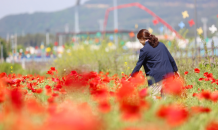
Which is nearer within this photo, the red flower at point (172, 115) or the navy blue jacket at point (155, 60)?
the red flower at point (172, 115)

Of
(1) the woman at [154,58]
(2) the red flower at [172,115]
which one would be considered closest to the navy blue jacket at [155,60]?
(1) the woman at [154,58]

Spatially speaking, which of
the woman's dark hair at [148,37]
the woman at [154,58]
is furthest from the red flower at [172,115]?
the woman's dark hair at [148,37]

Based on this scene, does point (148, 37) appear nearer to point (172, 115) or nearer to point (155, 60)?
point (155, 60)

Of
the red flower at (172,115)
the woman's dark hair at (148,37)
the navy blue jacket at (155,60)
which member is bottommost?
the red flower at (172,115)

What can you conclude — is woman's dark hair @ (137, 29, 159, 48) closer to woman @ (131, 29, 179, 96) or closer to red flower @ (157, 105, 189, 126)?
woman @ (131, 29, 179, 96)

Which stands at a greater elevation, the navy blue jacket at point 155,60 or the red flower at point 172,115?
the navy blue jacket at point 155,60

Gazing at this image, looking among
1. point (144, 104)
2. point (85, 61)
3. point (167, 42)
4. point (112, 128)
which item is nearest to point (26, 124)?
point (112, 128)

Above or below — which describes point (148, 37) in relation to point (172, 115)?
above

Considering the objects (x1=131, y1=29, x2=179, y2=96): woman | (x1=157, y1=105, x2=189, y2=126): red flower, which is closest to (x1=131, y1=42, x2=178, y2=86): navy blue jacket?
(x1=131, y1=29, x2=179, y2=96): woman

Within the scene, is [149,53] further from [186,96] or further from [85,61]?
[85,61]

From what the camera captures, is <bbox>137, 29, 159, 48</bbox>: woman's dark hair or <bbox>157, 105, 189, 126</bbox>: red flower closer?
<bbox>157, 105, 189, 126</bbox>: red flower

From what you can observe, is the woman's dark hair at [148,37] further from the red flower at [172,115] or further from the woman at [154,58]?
the red flower at [172,115]

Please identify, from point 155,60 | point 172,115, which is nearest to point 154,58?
point 155,60

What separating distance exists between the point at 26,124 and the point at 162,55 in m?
3.30
